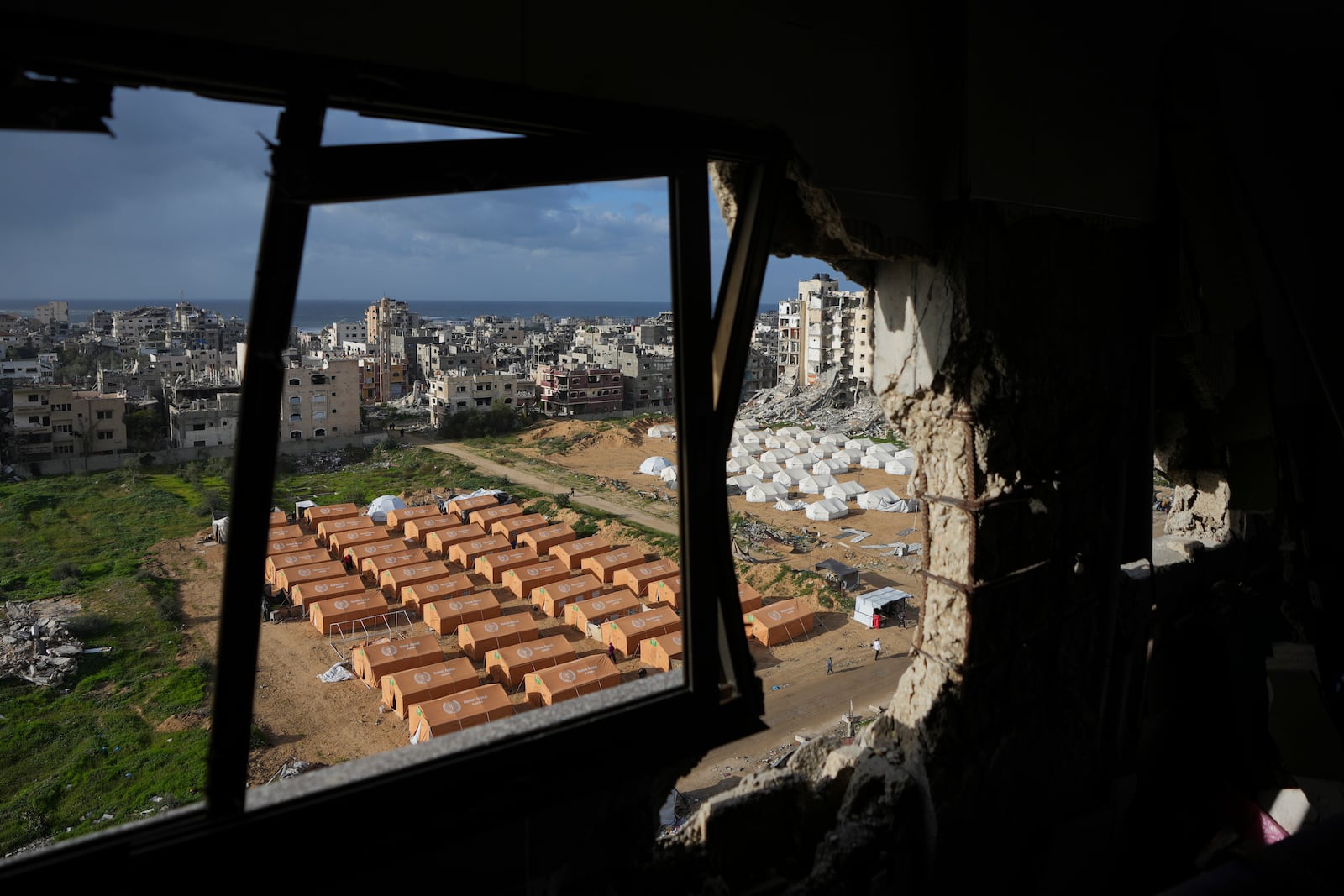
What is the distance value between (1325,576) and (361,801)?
169 inches

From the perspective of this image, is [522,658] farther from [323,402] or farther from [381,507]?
[323,402]

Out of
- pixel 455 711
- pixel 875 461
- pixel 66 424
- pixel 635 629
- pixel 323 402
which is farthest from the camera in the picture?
pixel 875 461

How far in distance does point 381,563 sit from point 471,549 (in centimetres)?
202

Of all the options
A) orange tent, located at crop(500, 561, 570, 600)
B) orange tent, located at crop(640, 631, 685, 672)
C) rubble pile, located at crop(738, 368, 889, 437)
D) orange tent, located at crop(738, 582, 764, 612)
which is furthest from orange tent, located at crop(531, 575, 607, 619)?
rubble pile, located at crop(738, 368, 889, 437)

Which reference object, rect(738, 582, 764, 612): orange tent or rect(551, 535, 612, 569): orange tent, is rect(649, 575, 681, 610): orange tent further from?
rect(551, 535, 612, 569): orange tent

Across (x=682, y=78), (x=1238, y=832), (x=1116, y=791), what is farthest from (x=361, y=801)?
(x=1238, y=832)

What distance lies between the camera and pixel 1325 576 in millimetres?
3775

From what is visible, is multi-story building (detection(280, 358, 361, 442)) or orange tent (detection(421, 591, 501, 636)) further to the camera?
multi-story building (detection(280, 358, 361, 442))

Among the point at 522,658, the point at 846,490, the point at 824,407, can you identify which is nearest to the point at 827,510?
the point at 846,490

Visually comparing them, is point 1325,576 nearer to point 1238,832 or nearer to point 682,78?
point 1238,832

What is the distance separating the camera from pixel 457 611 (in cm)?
1445

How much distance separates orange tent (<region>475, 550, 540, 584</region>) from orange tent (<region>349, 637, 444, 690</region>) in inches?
158

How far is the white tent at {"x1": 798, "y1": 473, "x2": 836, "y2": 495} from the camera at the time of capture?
2391 cm

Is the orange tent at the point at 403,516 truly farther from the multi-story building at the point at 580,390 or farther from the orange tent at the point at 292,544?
the multi-story building at the point at 580,390
